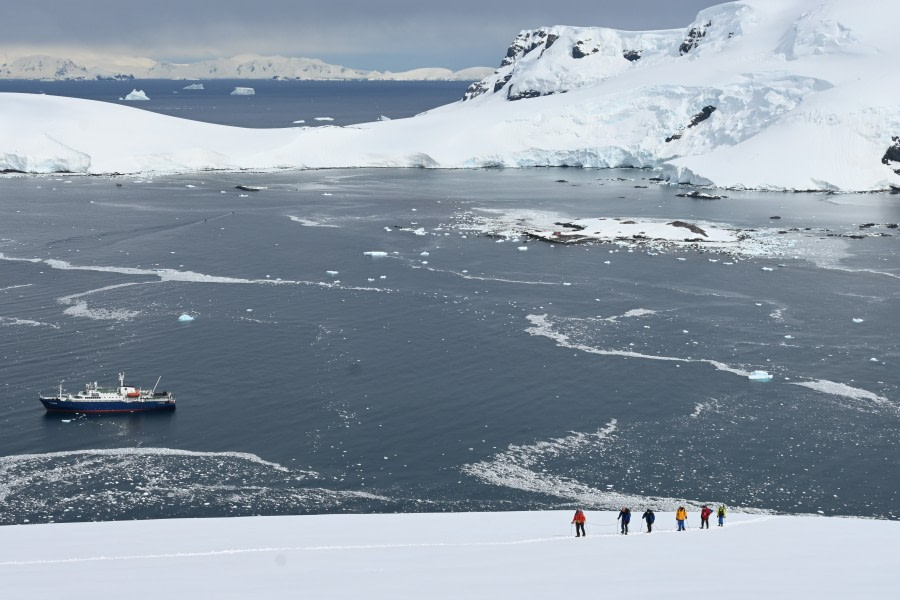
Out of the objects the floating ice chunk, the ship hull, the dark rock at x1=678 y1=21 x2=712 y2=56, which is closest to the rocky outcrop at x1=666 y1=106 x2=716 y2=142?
the dark rock at x1=678 y1=21 x2=712 y2=56

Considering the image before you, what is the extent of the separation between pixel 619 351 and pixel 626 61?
117778mm

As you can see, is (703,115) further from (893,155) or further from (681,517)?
(681,517)

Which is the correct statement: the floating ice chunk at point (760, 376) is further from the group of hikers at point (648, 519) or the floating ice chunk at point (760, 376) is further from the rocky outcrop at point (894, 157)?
the rocky outcrop at point (894, 157)

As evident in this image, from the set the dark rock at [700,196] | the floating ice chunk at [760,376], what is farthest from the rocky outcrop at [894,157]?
the floating ice chunk at [760,376]

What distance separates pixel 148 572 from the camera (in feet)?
74.3

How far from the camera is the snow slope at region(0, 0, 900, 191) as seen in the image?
335 ft

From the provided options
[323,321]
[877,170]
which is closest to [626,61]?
[877,170]

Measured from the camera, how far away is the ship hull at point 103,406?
38.3 m

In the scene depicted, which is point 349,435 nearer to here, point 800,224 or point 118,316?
point 118,316

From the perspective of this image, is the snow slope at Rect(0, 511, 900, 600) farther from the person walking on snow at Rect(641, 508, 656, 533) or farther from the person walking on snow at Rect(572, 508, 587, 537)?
the person walking on snow at Rect(572, 508, 587, 537)

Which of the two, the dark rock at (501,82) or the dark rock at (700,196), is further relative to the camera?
the dark rock at (501,82)

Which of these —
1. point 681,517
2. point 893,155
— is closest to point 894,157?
point 893,155

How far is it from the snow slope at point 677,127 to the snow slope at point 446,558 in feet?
271

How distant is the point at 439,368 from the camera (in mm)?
43812
